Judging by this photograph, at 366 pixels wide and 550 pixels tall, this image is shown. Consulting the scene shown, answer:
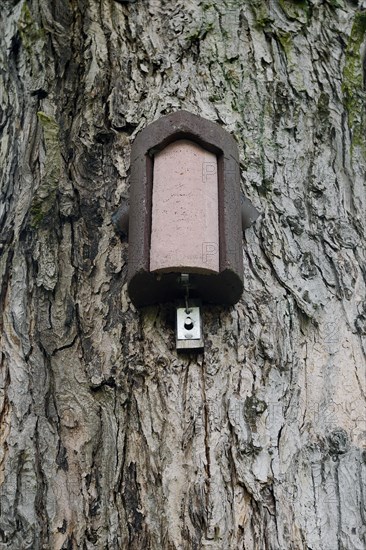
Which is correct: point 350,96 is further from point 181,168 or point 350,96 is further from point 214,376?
point 214,376

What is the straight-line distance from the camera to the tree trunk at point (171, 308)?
1.97 meters

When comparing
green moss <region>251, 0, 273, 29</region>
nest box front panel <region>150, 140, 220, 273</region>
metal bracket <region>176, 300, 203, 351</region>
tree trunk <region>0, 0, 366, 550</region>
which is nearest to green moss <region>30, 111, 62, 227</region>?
tree trunk <region>0, 0, 366, 550</region>

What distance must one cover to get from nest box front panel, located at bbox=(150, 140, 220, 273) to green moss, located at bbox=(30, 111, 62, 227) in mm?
364

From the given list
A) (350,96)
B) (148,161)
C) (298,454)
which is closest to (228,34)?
(350,96)

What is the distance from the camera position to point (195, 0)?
2.64 metres

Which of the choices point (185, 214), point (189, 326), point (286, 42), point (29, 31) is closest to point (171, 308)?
point (189, 326)

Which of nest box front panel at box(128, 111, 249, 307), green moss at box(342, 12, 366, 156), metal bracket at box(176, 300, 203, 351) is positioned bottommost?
metal bracket at box(176, 300, 203, 351)

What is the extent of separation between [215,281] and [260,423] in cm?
33

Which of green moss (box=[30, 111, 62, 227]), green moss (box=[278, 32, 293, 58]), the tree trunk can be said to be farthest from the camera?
green moss (box=[278, 32, 293, 58])

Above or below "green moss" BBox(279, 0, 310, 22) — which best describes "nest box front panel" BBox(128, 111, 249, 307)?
below

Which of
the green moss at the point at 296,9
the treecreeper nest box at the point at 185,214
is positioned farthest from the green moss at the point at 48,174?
the green moss at the point at 296,9

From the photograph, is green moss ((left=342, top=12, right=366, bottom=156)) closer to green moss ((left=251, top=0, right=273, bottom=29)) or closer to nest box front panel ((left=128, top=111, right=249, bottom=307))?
green moss ((left=251, top=0, right=273, bottom=29))

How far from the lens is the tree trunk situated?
77.4 inches

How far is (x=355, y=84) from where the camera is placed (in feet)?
8.90
